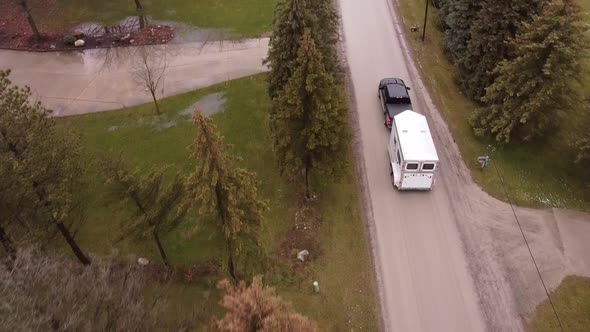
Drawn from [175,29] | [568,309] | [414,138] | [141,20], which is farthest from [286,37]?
[141,20]

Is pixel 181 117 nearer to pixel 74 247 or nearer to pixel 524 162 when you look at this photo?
pixel 74 247

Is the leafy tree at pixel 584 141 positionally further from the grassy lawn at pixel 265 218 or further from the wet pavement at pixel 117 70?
the wet pavement at pixel 117 70

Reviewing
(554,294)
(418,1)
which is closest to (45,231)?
(554,294)

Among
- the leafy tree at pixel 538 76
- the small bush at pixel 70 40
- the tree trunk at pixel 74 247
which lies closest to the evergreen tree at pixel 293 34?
the leafy tree at pixel 538 76

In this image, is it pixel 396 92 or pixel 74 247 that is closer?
pixel 74 247

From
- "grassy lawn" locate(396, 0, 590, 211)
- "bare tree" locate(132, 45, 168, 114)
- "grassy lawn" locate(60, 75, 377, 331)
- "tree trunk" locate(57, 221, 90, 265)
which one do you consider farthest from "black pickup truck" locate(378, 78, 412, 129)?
"tree trunk" locate(57, 221, 90, 265)
